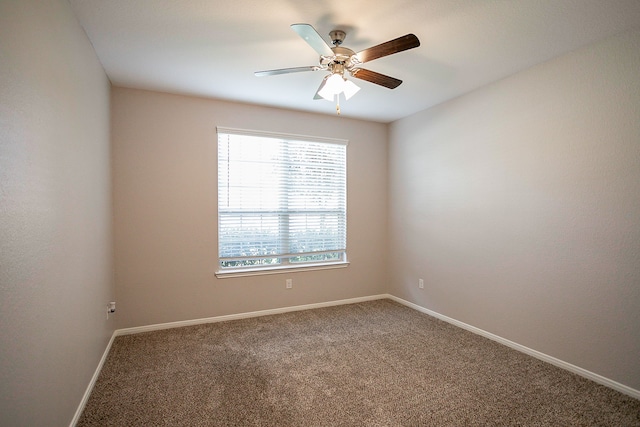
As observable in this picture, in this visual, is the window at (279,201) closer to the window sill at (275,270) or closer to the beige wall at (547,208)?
the window sill at (275,270)

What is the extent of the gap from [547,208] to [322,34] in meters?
2.29

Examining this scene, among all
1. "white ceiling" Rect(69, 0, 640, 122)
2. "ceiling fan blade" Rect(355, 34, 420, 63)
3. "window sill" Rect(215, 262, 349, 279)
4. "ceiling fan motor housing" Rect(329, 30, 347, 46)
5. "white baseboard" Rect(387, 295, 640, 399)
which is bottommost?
"white baseboard" Rect(387, 295, 640, 399)

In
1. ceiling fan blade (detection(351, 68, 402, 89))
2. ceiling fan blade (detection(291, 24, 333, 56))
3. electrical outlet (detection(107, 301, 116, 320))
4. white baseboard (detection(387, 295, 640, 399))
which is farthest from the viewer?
electrical outlet (detection(107, 301, 116, 320))

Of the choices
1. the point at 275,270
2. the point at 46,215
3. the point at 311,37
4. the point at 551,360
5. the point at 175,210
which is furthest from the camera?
the point at 275,270

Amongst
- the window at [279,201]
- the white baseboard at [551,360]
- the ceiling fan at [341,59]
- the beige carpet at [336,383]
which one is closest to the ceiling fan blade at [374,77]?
the ceiling fan at [341,59]

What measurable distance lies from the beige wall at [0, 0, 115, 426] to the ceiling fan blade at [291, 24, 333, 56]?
3.94ft

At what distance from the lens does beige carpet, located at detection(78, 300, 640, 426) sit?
1.85m

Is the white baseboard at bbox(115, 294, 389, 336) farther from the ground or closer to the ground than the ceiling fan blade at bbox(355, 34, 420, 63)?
closer to the ground

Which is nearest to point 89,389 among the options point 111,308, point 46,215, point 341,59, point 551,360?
point 111,308

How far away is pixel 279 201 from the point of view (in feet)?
12.4

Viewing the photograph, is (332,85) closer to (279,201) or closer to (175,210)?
(279,201)

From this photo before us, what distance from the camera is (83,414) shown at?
73.5 inches

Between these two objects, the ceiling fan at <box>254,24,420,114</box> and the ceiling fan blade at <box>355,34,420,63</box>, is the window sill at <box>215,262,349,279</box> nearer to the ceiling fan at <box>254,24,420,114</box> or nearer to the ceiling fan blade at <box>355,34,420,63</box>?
the ceiling fan at <box>254,24,420,114</box>

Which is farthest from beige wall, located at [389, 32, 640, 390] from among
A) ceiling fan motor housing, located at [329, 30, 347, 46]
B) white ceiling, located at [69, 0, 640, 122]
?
ceiling fan motor housing, located at [329, 30, 347, 46]
